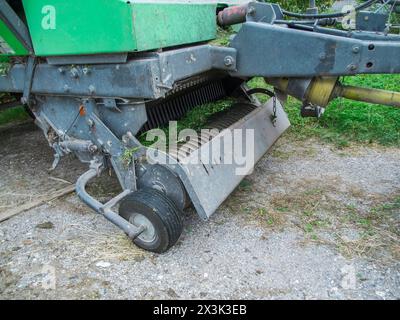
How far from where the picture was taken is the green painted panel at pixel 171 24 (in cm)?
230

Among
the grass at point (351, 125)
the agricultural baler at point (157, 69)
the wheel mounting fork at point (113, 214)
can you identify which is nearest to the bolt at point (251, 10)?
the agricultural baler at point (157, 69)

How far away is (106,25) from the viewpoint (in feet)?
7.55

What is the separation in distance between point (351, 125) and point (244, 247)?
261cm

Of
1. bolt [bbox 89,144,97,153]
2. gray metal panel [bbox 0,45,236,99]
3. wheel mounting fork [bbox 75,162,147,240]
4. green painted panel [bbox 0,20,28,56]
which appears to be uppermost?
green painted panel [bbox 0,20,28,56]

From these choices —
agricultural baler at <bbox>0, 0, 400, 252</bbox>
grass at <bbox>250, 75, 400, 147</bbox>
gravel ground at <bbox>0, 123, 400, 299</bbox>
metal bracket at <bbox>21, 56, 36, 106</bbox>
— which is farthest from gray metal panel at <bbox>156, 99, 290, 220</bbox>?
grass at <bbox>250, 75, 400, 147</bbox>

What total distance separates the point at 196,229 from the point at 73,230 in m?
0.84

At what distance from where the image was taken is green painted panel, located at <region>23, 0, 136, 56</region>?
226cm

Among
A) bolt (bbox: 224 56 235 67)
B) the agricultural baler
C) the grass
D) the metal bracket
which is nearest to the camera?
the agricultural baler

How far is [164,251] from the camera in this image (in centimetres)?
251

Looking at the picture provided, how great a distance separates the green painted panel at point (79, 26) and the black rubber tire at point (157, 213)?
2.78 ft

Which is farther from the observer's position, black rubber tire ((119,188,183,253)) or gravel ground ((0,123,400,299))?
black rubber tire ((119,188,183,253))

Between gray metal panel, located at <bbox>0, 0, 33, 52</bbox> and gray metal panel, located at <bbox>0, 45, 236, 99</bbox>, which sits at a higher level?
gray metal panel, located at <bbox>0, 0, 33, 52</bbox>

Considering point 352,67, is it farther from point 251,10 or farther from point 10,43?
point 10,43

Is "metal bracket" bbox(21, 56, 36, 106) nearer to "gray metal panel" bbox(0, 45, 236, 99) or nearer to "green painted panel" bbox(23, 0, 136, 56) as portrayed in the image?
"gray metal panel" bbox(0, 45, 236, 99)
